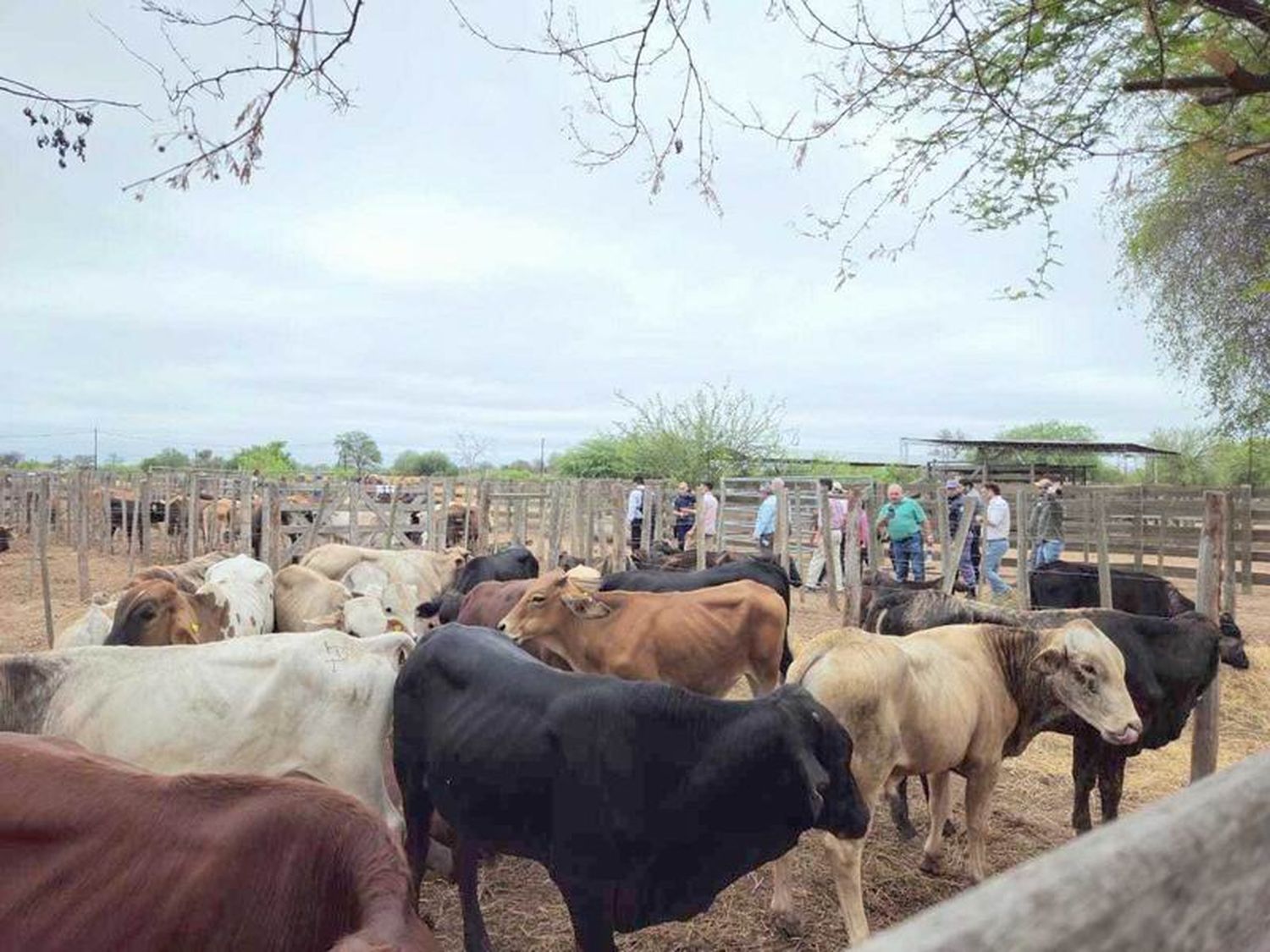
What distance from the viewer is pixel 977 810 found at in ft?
17.6

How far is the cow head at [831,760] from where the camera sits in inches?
153

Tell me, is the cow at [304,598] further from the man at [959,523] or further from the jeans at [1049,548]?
the jeans at [1049,548]

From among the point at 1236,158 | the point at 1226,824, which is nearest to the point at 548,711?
the point at 1226,824

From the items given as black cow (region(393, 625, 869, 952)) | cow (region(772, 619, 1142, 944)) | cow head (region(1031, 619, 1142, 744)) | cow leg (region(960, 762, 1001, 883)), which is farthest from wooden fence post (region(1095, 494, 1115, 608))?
black cow (region(393, 625, 869, 952))

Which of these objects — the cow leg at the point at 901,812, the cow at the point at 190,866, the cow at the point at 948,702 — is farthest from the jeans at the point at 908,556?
the cow at the point at 190,866

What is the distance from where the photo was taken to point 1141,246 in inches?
703

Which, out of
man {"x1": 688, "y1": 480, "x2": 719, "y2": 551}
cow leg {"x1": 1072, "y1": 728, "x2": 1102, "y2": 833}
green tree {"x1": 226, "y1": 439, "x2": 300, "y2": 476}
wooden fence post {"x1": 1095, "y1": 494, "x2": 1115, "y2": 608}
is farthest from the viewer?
green tree {"x1": 226, "y1": 439, "x2": 300, "y2": 476}

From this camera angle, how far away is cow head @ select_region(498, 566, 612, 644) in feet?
22.1

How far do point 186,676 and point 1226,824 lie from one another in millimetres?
4560

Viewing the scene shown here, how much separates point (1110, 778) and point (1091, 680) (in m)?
0.98

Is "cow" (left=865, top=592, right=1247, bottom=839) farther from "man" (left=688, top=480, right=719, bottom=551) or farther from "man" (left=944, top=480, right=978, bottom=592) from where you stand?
"man" (left=688, top=480, right=719, bottom=551)

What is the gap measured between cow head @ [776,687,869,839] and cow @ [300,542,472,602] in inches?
312

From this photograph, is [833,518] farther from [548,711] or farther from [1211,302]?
[548,711]

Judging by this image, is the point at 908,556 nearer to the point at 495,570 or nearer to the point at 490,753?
the point at 495,570
